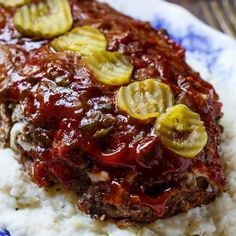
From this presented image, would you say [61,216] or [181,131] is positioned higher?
[181,131]

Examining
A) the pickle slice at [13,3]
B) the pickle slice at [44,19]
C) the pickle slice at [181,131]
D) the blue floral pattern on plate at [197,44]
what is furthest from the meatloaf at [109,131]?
the blue floral pattern on plate at [197,44]

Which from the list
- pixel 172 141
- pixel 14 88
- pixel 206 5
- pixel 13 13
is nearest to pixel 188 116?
pixel 172 141

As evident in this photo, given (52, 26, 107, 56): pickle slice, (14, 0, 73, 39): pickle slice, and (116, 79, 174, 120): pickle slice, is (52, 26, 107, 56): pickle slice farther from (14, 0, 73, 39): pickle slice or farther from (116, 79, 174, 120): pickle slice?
(116, 79, 174, 120): pickle slice

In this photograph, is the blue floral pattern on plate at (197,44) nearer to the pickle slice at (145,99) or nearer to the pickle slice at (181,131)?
the pickle slice at (145,99)

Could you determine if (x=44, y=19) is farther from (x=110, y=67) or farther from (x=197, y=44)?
(x=197, y=44)

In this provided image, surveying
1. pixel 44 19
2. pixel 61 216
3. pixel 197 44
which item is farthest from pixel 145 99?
pixel 197 44

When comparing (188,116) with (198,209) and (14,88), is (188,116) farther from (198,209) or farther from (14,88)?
(14,88)

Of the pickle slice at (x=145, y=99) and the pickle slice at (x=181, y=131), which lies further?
the pickle slice at (x=145, y=99)
